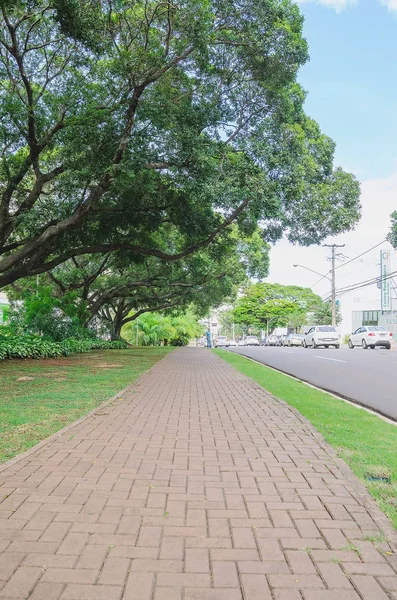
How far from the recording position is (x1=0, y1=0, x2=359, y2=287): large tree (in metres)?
11.7

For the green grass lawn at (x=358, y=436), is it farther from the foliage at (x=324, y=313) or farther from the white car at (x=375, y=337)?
the foliage at (x=324, y=313)

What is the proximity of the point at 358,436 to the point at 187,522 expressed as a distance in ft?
10.5

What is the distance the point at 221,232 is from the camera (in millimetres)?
17203

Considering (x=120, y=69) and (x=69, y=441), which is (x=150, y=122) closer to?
(x=120, y=69)

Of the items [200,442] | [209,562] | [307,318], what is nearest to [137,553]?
[209,562]

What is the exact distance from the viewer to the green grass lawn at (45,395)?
19.3 feet

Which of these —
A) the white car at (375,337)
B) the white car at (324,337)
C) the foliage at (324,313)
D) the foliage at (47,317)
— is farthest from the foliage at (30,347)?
the foliage at (324,313)

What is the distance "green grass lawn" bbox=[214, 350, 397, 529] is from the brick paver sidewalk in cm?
23

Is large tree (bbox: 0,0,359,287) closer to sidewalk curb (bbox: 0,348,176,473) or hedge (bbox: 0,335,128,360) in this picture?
hedge (bbox: 0,335,128,360)

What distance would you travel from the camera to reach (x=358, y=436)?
5.95m

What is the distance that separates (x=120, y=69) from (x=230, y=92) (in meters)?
3.22

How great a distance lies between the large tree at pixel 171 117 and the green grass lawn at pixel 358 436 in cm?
554

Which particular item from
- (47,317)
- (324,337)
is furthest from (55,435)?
(324,337)

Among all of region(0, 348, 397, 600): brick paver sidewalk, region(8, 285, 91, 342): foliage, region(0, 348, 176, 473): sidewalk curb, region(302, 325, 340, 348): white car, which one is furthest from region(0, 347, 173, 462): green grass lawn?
region(302, 325, 340, 348): white car
